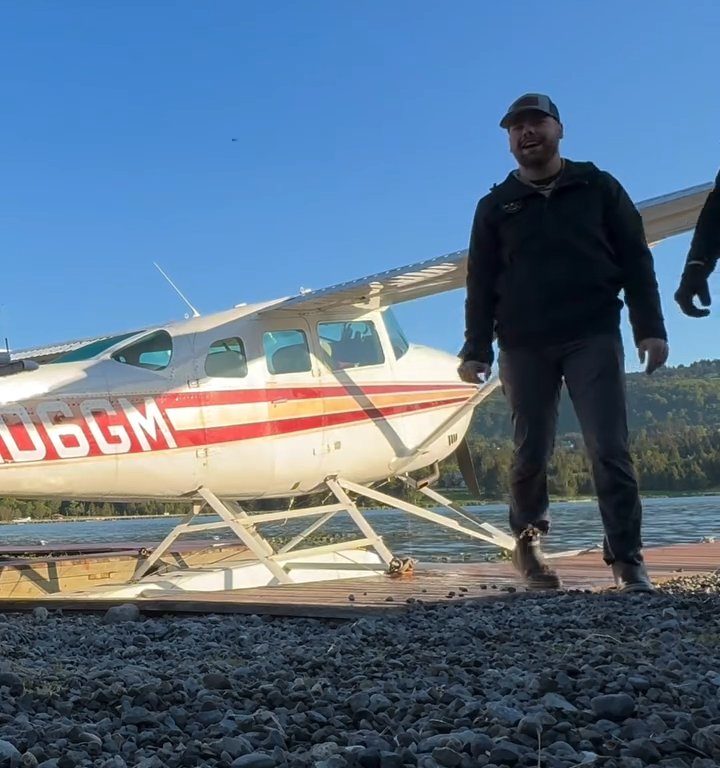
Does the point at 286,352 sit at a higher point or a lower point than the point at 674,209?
lower

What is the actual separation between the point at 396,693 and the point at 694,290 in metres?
2.16

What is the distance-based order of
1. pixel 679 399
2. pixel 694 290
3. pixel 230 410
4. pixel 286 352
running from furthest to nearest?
pixel 679 399 < pixel 286 352 < pixel 230 410 < pixel 694 290

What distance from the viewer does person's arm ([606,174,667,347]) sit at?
13.1 ft

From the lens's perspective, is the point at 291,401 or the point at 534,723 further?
the point at 291,401

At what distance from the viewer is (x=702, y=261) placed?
347 centimetres

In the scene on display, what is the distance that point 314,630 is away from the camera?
11.8 ft

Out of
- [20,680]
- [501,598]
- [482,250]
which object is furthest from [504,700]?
[482,250]

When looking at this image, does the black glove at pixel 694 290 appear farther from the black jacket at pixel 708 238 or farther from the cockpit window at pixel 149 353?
the cockpit window at pixel 149 353

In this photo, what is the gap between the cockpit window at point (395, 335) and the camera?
28.2ft

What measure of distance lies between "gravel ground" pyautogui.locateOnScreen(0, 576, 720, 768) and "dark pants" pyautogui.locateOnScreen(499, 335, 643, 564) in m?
0.42

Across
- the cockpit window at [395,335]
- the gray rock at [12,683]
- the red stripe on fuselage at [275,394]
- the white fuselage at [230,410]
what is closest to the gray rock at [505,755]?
the gray rock at [12,683]

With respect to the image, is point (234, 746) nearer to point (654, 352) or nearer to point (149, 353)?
point (654, 352)

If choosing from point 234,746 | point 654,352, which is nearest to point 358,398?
point 654,352

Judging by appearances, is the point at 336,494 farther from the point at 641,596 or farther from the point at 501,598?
the point at 641,596
